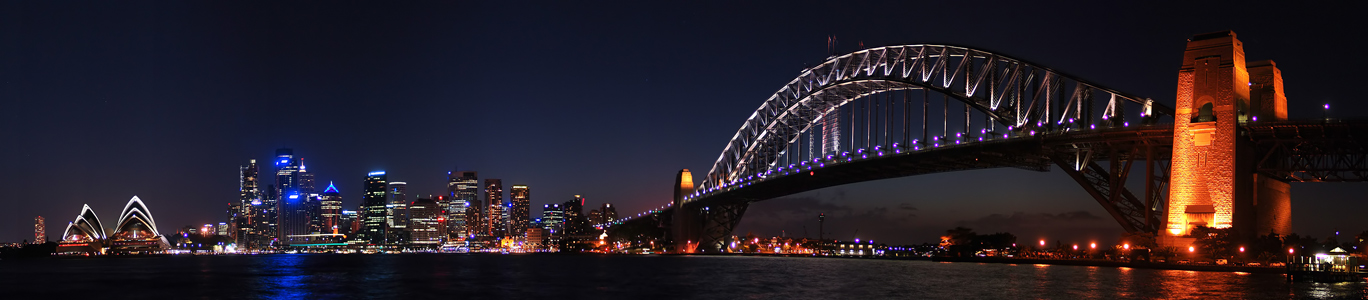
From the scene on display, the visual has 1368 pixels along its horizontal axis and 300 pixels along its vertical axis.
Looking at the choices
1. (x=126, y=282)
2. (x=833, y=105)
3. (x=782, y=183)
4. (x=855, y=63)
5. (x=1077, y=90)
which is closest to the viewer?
(x=1077, y=90)

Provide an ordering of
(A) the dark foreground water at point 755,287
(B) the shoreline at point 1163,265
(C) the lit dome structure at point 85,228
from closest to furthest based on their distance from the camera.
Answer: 1. (A) the dark foreground water at point 755,287
2. (B) the shoreline at point 1163,265
3. (C) the lit dome structure at point 85,228

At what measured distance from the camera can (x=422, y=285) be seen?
60.1 metres

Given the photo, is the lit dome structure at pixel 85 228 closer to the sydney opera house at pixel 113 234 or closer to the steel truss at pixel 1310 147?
the sydney opera house at pixel 113 234

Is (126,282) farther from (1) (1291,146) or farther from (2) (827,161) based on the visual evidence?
(1) (1291,146)

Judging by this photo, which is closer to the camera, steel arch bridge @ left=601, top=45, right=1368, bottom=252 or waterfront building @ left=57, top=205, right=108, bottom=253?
steel arch bridge @ left=601, top=45, right=1368, bottom=252

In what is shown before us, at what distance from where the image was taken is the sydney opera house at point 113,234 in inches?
7013

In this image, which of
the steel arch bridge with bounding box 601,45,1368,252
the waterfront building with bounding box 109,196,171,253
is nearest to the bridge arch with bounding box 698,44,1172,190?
the steel arch bridge with bounding box 601,45,1368,252

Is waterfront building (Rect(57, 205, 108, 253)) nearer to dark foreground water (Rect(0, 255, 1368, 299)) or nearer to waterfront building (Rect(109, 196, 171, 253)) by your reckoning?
waterfront building (Rect(109, 196, 171, 253))

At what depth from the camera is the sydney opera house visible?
178125 millimetres

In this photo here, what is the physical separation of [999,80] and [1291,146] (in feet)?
56.5

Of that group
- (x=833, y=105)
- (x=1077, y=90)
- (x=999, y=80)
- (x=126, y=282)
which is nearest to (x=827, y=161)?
(x=833, y=105)

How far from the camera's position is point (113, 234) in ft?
605

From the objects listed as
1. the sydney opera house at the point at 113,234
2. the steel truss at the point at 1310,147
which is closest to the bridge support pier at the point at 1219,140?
the steel truss at the point at 1310,147

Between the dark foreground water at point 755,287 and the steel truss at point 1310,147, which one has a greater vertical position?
the steel truss at point 1310,147
